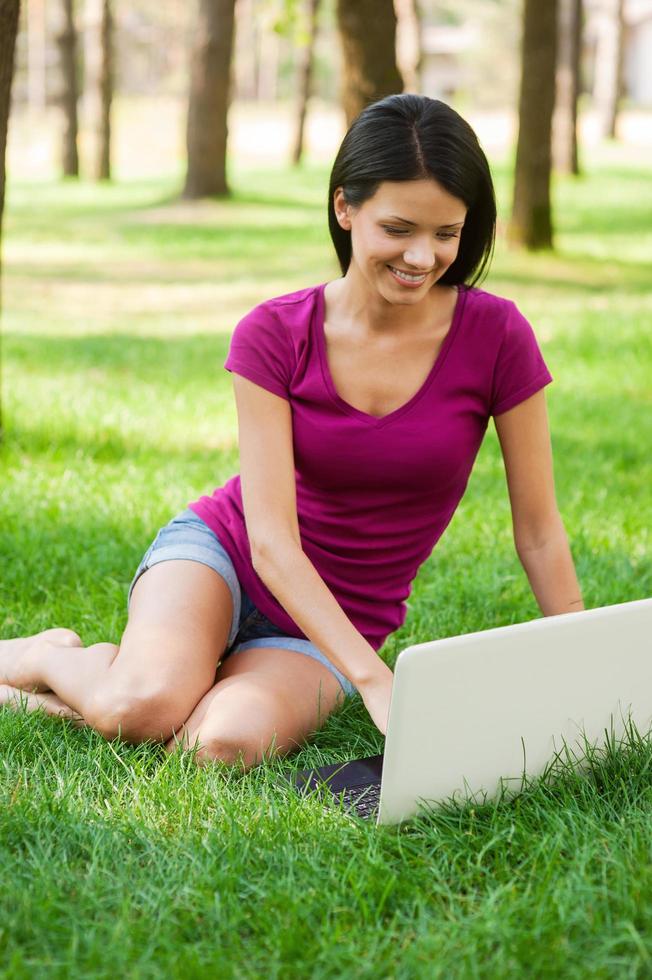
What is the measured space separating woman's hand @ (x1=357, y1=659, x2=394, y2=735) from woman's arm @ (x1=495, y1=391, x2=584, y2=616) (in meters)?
0.50

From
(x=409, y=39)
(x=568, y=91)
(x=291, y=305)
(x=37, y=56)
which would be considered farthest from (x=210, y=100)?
(x=37, y=56)

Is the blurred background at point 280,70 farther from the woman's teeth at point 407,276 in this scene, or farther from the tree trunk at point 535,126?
the woman's teeth at point 407,276

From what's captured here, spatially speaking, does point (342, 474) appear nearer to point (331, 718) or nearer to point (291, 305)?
point (291, 305)

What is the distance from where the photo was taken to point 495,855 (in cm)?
211

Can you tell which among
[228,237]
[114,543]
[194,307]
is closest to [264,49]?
[228,237]

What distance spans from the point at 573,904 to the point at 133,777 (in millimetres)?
885

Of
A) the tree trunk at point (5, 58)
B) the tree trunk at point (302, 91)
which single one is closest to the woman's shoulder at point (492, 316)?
the tree trunk at point (5, 58)

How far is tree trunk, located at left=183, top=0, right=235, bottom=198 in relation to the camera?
14.3 metres

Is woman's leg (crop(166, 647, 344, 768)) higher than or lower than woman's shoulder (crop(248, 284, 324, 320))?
lower

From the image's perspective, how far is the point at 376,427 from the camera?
8.61ft

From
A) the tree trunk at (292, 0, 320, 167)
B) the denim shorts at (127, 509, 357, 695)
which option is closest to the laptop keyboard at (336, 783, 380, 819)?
the denim shorts at (127, 509, 357, 695)

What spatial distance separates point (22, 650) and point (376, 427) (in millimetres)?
1011

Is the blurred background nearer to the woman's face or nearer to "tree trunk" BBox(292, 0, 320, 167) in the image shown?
"tree trunk" BBox(292, 0, 320, 167)

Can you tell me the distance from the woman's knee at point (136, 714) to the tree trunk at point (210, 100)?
12960mm
